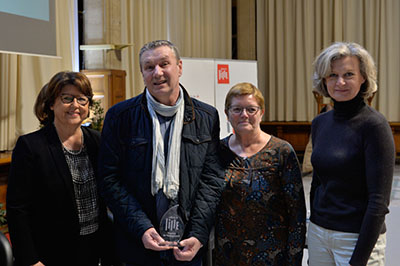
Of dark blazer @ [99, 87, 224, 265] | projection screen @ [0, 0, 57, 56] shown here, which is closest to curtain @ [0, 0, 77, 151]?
projection screen @ [0, 0, 57, 56]

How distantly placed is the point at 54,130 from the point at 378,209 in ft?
4.58

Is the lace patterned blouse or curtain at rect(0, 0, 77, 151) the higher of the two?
curtain at rect(0, 0, 77, 151)

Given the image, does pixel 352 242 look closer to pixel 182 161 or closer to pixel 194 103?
pixel 182 161

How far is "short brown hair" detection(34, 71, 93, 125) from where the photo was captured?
191 cm

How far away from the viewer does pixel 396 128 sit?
818cm

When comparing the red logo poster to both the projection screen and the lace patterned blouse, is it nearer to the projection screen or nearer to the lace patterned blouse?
the projection screen

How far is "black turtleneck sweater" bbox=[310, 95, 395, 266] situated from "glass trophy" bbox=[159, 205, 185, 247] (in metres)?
0.59

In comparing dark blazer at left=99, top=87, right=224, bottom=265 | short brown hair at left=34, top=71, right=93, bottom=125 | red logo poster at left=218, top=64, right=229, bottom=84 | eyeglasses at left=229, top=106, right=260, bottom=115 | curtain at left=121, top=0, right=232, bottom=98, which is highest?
curtain at left=121, top=0, right=232, bottom=98

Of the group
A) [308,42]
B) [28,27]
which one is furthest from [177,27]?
[28,27]

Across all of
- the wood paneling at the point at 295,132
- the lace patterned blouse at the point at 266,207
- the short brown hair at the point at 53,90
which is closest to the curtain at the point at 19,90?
the short brown hair at the point at 53,90

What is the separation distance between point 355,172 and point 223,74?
242 inches

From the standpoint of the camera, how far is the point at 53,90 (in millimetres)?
1906

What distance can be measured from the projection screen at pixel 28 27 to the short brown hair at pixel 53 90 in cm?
235

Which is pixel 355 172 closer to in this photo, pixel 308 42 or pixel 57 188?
pixel 57 188
